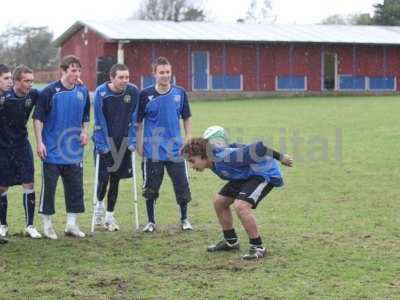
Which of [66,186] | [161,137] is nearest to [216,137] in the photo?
A: [161,137]

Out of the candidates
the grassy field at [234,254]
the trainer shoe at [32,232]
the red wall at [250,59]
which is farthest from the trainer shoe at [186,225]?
the red wall at [250,59]

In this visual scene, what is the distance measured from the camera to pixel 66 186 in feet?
27.3

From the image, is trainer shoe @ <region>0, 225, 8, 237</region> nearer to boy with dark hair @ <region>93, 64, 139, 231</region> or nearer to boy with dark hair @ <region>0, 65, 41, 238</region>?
boy with dark hair @ <region>0, 65, 41, 238</region>

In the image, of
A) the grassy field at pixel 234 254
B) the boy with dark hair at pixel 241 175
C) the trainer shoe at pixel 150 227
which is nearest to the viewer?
the grassy field at pixel 234 254

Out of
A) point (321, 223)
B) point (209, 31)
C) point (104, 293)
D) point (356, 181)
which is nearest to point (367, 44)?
point (209, 31)

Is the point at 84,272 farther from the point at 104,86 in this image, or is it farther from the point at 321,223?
the point at 321,223

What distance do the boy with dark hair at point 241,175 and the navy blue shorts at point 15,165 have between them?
204 cm

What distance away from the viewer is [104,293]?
5.91 m

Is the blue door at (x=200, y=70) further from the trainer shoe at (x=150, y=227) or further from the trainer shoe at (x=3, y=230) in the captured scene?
the trainer shoe at (x=3, y=230)

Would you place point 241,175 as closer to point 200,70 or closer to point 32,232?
point 32,232

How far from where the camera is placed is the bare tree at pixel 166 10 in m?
91.8

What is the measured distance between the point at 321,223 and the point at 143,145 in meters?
2.28

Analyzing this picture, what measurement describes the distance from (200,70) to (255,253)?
38.9 meters

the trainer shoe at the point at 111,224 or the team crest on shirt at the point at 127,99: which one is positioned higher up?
the team crest on shirt at the point at 127,99
